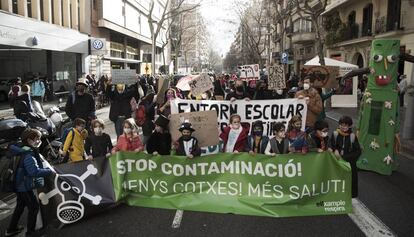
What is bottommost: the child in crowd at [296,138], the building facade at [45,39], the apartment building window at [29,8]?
the child in crowd at [296,138]

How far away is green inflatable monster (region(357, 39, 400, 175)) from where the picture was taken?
25.6ft

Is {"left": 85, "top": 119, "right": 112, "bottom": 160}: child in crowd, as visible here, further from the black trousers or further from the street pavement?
the black trousers

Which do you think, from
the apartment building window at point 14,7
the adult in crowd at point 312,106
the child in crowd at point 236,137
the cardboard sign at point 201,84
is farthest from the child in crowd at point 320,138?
the apartment building window at point 14,7

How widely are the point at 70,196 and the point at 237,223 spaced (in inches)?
85.4

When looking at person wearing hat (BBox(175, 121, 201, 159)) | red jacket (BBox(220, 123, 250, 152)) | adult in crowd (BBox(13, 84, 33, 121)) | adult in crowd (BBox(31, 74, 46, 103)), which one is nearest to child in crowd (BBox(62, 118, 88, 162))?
person wearing hat (BBox(175, 121, 201, 159))

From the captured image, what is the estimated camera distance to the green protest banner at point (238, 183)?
529 centimetres

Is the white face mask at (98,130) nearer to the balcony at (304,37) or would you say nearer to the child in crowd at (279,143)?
the child in crowd at (279,143)

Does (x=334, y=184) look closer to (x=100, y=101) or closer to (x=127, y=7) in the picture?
(x=100, y=101)

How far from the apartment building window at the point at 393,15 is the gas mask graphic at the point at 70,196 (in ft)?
71.4

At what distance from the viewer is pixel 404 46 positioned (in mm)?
22344

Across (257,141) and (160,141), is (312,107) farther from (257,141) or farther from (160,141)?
(160,141)

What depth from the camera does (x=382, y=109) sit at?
788 centimetres

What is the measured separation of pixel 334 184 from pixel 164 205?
2248mm

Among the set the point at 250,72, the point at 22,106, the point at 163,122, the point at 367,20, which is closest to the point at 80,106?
the point at 22,106
